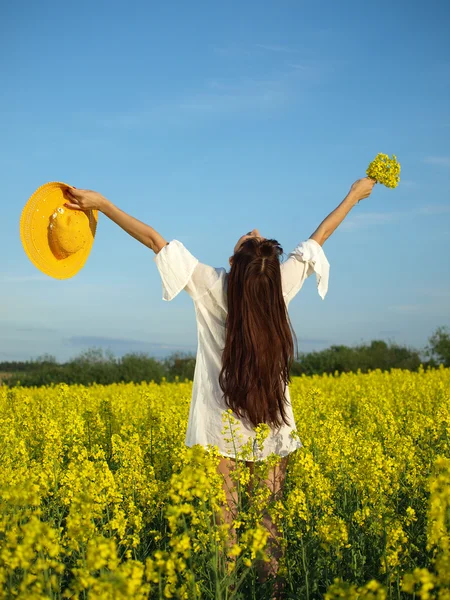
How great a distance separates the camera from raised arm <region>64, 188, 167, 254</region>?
13.6ft

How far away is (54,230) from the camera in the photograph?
15.1ft

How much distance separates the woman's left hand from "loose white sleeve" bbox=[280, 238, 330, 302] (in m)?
1.23

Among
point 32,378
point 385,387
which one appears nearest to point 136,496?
point 385,387

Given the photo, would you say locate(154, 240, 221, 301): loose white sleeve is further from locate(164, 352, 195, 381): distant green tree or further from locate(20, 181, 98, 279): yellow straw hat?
locate(164, 352, 195, 381): distant green tree

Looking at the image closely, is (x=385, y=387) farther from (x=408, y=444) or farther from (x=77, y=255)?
(x=77, y=255)

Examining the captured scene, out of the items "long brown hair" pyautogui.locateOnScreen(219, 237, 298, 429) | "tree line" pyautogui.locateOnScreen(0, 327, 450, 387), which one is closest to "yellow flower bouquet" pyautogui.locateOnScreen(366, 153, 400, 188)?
"long brown hair" pyautogui.locateOnScreen(219, 237, 298, 429)

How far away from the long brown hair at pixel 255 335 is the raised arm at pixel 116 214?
508 mm

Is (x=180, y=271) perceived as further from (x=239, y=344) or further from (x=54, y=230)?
(x=54, y=230)

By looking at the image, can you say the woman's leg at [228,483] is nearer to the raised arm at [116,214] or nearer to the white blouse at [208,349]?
the white blouse at [208,349]

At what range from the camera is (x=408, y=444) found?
4.83 metres

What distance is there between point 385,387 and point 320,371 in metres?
11.1

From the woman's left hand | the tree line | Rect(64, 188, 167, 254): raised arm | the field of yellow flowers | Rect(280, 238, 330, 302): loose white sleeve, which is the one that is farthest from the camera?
the tree line

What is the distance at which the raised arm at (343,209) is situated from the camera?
4.56 m

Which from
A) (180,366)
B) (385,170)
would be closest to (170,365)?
(180,366)
